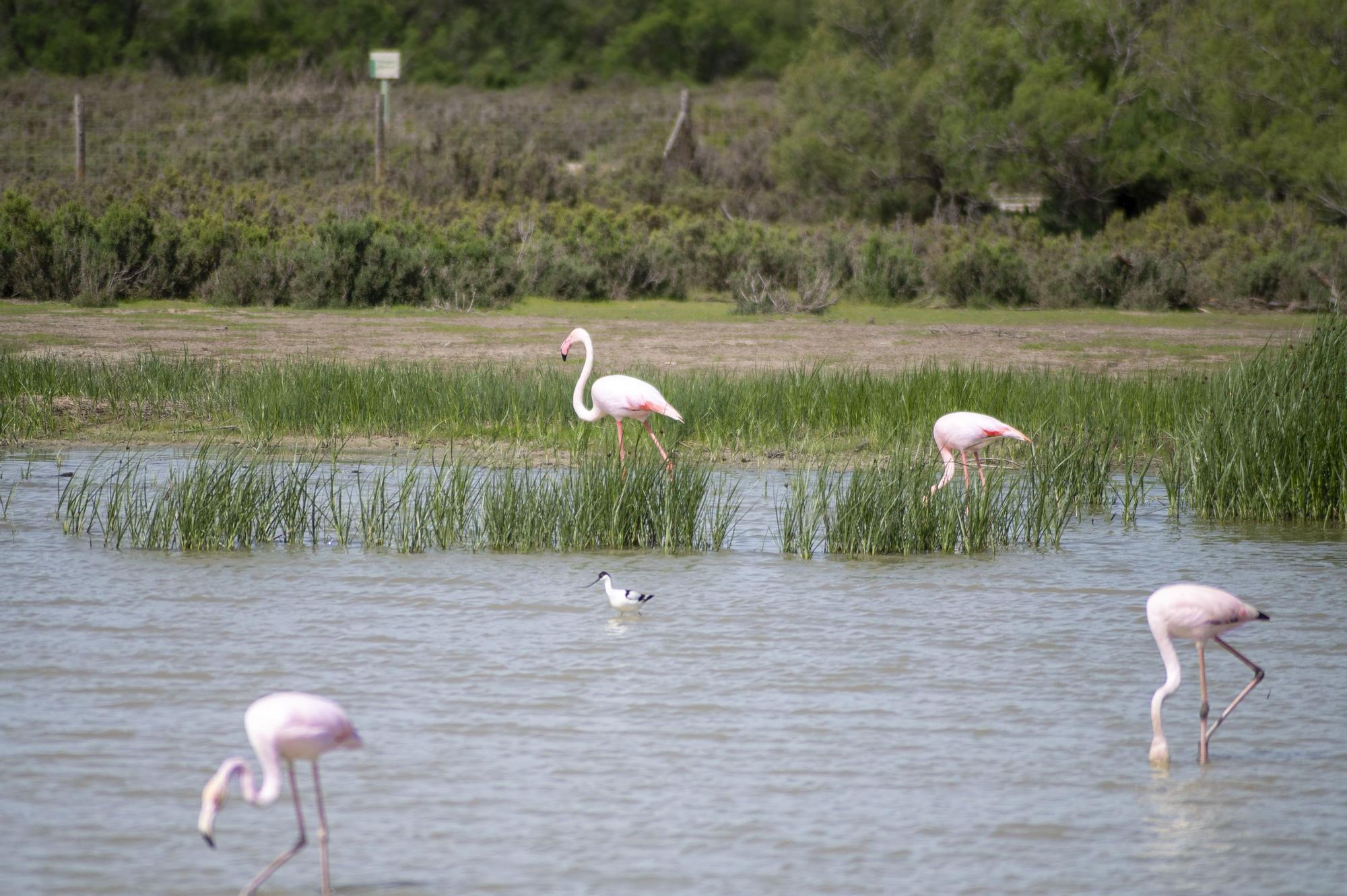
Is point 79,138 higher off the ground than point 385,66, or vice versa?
point 385,66

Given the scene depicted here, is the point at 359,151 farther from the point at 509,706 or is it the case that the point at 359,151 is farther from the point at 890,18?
the point at 509,706

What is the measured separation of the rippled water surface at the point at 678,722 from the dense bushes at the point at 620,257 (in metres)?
12.5

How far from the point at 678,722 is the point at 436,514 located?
3.40 meters

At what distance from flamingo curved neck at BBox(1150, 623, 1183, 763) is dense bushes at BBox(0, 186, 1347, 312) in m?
16.6

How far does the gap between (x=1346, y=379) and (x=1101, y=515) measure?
1.72 metres

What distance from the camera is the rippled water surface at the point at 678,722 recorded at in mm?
4992

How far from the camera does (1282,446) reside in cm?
1029

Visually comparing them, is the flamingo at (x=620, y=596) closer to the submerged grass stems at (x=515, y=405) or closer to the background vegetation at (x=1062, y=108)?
the submerged grass stems at (x=515, y=405)

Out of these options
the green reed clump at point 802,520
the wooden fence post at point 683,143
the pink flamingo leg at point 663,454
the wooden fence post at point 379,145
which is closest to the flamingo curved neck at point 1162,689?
the green reed clump at point 802,520

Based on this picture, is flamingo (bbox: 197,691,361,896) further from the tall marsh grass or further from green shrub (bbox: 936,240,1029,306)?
green shrub (bbox: 936,240,1029,306)

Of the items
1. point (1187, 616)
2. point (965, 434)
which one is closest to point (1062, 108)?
point (965, 434)

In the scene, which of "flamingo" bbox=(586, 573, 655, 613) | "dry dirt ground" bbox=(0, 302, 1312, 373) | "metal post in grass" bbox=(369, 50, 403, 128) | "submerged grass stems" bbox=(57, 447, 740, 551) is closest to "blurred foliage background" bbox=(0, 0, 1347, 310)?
"metal post in grass" bbox=(369, 50, 403, 128)

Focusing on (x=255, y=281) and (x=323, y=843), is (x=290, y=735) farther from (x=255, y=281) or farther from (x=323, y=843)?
(x=255, y=281)

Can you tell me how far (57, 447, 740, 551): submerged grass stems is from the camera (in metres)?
9.15
